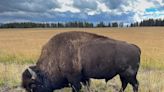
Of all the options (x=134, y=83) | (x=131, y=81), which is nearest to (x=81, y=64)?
(x=131, y=81)

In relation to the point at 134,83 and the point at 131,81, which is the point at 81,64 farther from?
the point at 134,83

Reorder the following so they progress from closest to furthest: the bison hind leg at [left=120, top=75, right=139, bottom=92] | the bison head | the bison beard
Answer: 1. the bison head
2. the bison beard
3. the bison hind leg at [left=120, top=75, right=139, bottom=92]

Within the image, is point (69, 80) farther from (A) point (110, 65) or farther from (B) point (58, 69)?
(A) point (110, 65)

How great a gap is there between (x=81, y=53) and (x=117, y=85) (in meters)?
2.05

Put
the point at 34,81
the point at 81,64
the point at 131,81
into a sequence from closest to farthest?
the point at 34,81
the point at 81,64
the point at 131,81

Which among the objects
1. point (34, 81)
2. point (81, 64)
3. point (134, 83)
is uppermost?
point (81, 64)

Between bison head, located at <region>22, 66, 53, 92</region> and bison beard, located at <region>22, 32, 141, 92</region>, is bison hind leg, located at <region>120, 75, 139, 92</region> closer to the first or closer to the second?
bison beard, located at <region>22, 32, 141, 92</region>

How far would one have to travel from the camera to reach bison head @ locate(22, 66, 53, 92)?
9828mm

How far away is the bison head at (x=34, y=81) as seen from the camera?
32.2 ft

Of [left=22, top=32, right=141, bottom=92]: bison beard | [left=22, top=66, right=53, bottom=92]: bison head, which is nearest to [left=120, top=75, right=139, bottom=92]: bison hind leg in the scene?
[left=22, top=32, right=141, bottom=92]: bison beard

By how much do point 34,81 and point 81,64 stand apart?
1251mm

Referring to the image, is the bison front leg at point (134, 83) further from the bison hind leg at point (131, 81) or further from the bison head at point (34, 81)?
the bison head at point (34, 81)

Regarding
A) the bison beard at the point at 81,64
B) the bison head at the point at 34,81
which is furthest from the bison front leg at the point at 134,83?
the bison head at the point at 34,81

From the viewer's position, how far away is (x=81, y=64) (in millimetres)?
10039
